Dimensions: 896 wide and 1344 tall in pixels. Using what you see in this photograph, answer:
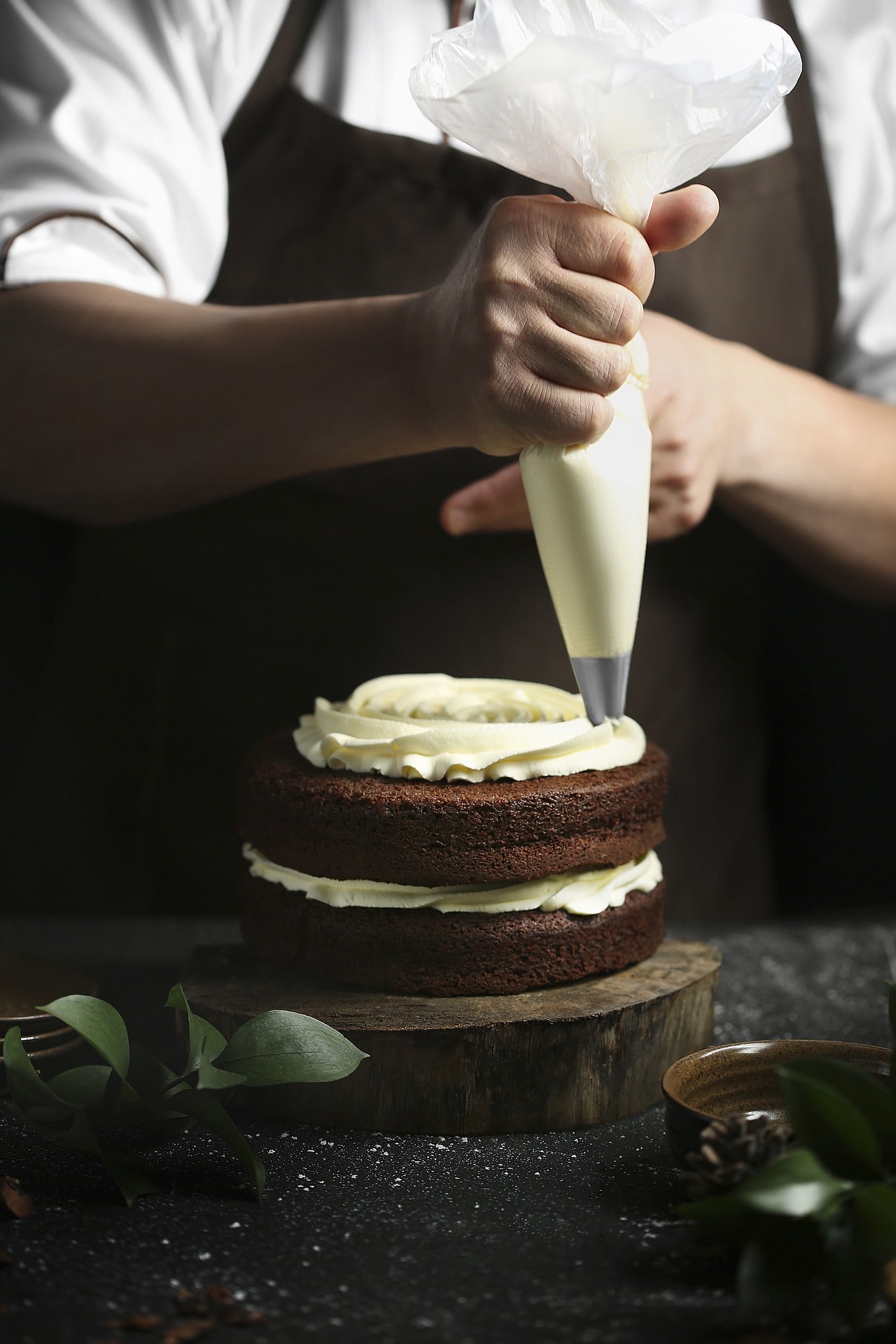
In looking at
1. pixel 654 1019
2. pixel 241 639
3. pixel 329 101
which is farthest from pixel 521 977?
pixel 329 101

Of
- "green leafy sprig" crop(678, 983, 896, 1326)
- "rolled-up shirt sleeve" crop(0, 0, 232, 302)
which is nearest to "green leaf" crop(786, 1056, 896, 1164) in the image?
"green leafy sprig" crop(678, 983, 896, 1326)

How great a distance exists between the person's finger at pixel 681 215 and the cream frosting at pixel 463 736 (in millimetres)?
396

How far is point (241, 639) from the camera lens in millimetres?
1628

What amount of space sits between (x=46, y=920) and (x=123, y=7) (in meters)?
1.08

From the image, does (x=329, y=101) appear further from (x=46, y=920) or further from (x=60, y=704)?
(x=46, y=920)

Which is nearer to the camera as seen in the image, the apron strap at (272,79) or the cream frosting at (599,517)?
the cream frosting at (599,517)

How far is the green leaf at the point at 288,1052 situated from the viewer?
2.85 ft

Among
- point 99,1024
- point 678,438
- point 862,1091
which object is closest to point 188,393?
point 678,438

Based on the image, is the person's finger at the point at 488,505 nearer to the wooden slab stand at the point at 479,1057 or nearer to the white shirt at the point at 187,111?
the white shirt at the point at 187,111

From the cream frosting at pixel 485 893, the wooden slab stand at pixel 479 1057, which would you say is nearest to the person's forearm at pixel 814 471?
the cream frosting at pixel 485 893

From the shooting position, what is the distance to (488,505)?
140 cm

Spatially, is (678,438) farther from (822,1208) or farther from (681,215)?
(822,1208)

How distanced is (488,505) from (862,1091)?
2.68 feet

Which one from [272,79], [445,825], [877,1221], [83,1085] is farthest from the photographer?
[272,79]
